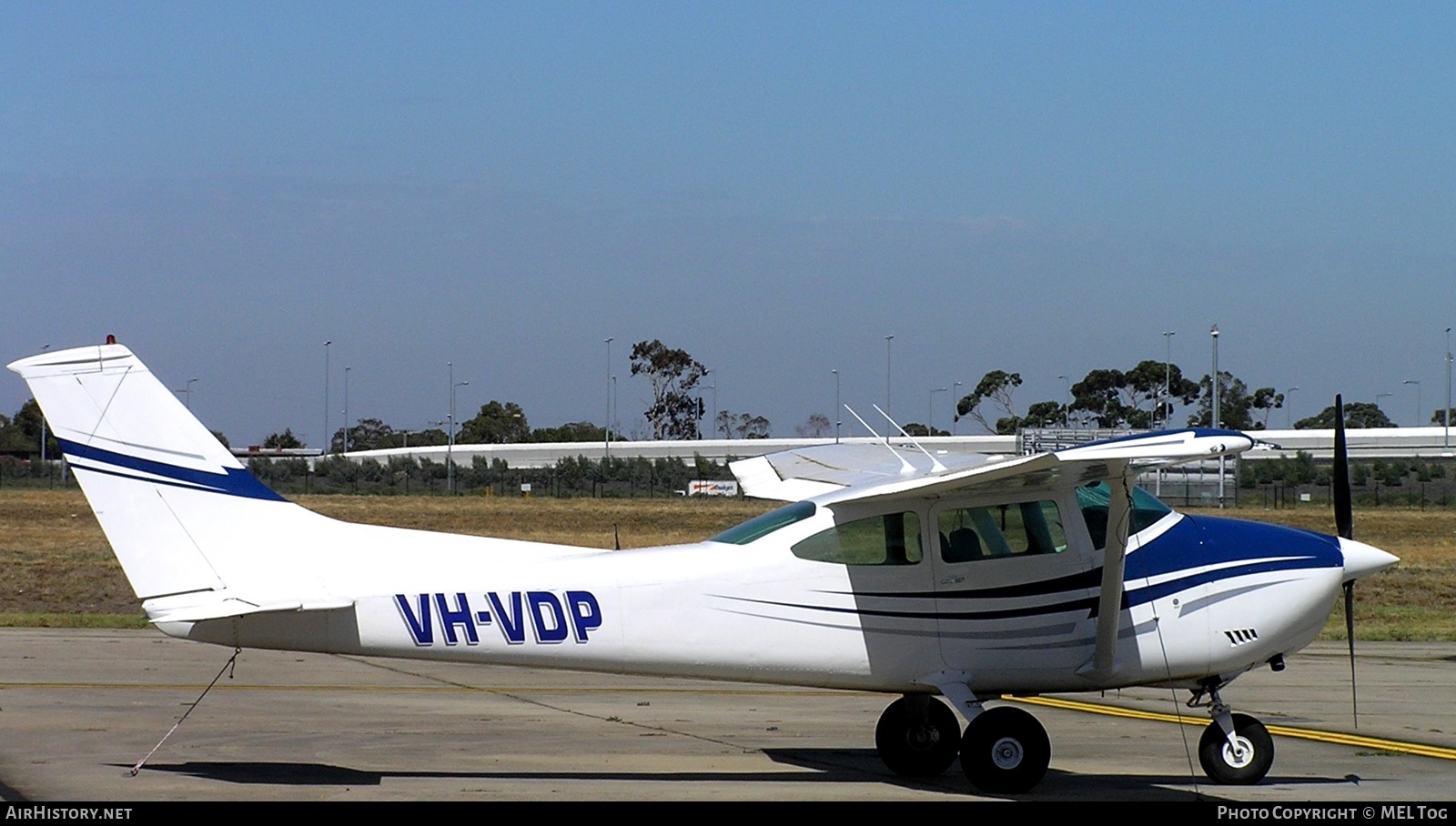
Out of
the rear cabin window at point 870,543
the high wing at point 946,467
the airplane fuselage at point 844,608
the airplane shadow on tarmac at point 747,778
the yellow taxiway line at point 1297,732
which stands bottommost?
the yellow taxiway line at point 1297,732

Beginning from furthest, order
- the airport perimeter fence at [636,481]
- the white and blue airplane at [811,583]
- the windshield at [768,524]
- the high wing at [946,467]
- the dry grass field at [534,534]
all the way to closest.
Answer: the airport perimeter fence at [636,481] < the dry grass field at [534,534] < the windshield at [768,524] < the white and blue airplane at [811,583] < the high wing at [946,467]

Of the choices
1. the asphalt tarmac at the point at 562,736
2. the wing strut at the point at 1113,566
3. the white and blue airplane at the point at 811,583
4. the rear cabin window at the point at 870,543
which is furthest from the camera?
the rear cabin window at the point at 870,543

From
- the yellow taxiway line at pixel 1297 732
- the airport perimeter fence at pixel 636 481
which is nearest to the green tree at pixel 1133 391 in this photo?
the airport perimeter fence at pixel 636 481

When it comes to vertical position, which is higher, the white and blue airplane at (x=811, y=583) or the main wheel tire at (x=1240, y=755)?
the white and blue airplane at (x=811, y=583)

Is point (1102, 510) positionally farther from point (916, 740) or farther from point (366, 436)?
point (366, 436)

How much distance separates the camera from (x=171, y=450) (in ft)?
30.1

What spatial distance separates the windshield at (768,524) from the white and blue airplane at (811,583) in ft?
0.07

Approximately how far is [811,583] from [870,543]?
0.48m

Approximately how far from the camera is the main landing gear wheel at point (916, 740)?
1037 centimetres

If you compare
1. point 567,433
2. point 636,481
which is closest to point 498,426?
point 567,433

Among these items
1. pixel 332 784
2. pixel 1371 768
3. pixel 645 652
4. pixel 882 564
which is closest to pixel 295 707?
pixel 332 784

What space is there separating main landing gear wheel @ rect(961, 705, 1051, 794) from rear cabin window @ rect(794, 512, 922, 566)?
3.88ft

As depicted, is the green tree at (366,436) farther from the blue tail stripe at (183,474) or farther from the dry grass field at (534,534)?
the blue tail stripe at (183,474)

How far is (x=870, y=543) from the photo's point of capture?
9.73m
